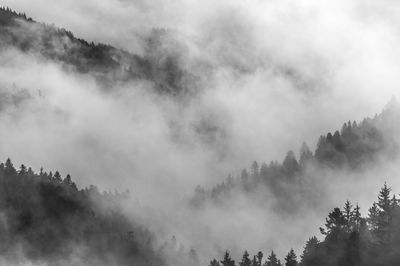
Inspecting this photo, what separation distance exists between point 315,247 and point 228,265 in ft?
51.6

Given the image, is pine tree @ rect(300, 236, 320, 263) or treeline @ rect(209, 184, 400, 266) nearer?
treeline @ rect(209, 184, 400, 266)

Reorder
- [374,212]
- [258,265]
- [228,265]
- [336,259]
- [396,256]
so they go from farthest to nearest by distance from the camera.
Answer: [258,265] → [228,265] → [374,212] → [336,259] → [396,256]

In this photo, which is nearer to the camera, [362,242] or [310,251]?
[362,242]

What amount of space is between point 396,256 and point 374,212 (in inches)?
595

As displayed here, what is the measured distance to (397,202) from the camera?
101562mm

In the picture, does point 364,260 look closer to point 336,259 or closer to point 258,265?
point 336,259

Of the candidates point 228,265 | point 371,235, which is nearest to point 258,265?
point 228,265

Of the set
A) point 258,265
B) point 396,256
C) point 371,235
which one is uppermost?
point 258,265

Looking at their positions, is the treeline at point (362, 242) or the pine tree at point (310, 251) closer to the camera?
the treeline at point (362, 242)

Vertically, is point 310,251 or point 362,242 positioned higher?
point 310,251

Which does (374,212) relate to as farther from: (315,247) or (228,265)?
(228,265)

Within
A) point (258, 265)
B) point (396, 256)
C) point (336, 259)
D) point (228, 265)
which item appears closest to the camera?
point (396, 256)

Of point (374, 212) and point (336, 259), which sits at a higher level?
point (374, 212)

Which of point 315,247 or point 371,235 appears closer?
point 371,235
